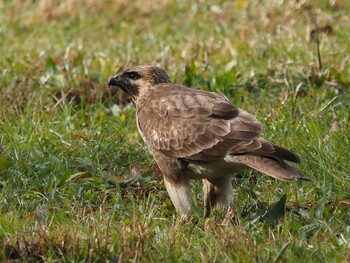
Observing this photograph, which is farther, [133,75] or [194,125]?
[133,75]

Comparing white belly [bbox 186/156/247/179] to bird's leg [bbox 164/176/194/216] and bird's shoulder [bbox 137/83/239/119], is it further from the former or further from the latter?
bird's shoulder [bbox 137/83/239/119]

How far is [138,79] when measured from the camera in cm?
738

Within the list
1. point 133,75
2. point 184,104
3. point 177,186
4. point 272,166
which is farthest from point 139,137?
point 272,166

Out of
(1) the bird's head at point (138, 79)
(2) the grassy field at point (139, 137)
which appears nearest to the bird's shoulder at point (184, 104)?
(1) the bird's head at point (138, 79)

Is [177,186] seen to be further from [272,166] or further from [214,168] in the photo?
[272,166]

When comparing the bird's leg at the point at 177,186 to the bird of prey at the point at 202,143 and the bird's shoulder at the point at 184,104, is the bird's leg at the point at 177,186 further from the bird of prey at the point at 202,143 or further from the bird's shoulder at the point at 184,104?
the bird's shoulder at the point at 184,104

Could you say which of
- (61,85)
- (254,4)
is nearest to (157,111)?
(61,85)

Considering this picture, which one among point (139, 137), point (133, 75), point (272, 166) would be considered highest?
point (272, 166)

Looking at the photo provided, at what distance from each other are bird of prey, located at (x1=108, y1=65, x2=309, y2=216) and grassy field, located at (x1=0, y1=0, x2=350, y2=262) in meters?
0.20

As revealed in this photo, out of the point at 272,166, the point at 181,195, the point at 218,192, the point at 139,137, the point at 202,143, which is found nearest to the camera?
the point at 272,166

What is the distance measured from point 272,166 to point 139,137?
2.22 m

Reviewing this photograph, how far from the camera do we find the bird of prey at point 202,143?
607cm

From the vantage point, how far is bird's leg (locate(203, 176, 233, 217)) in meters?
6.54

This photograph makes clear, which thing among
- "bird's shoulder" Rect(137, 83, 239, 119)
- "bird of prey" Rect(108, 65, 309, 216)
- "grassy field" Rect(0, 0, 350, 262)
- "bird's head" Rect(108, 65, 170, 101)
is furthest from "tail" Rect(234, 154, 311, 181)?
"bird's head" Rect(108, 65, 170, 101)
